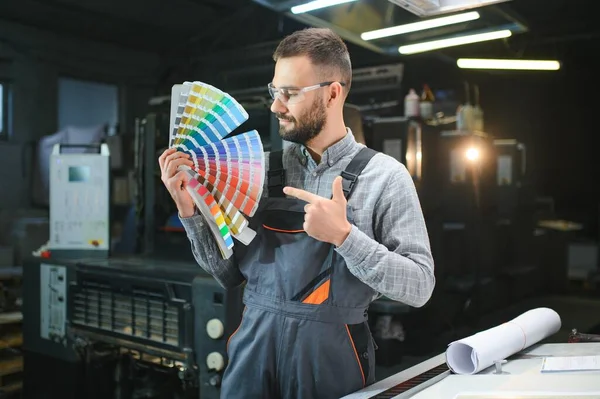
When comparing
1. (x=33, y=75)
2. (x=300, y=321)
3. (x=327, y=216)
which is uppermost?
(x=33, y=75)

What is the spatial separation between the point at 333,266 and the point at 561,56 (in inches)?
242

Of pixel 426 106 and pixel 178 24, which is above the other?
pixel 178 24

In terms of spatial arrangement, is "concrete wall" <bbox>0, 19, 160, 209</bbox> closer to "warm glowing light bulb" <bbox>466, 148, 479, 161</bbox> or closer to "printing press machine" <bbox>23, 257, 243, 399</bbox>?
"printing press machine" <bbox>23, 257, 243, 399</bbox>

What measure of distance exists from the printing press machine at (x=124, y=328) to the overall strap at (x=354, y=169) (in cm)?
70

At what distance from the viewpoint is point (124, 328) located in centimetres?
212

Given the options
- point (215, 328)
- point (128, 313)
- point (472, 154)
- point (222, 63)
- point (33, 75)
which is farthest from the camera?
point (472, 154)

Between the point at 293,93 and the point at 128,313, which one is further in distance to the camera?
the point at 128,313

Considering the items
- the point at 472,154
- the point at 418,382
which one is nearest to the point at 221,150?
the point at 418,382

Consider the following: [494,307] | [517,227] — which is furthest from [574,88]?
[494,307]

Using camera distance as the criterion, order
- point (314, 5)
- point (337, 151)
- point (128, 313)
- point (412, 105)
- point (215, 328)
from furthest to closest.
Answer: point (412, 105) → point (314, 5) → point (128, 313) → point (215, 328) → point (337, 151)

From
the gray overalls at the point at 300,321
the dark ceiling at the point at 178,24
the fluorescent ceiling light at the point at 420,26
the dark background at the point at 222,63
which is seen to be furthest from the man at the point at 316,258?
the fluorescent ceiling light at the point at 420,26

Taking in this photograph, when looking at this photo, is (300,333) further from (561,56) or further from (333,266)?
(561,56)

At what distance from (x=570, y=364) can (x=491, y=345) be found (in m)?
0.19

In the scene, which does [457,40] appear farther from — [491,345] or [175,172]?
[175,172]
